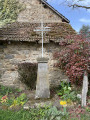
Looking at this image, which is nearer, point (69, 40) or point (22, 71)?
point (69, 40)

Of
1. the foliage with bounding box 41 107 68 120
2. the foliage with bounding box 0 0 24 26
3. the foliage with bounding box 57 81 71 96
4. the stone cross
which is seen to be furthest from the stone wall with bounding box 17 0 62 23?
the foliage with bounding box 41 107 68 120

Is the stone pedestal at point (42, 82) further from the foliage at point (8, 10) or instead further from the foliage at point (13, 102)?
the foliage at point (8, 10)

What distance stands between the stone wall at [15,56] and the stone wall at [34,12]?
3880 mm

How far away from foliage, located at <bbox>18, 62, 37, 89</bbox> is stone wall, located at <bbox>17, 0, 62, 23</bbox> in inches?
194

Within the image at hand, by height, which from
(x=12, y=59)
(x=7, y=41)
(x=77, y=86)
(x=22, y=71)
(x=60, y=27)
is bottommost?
(x=77, y=86)

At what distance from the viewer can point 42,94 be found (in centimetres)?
413

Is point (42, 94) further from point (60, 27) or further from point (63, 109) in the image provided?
point (60, 27)

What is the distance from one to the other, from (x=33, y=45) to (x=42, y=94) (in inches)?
105

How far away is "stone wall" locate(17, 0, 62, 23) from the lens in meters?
8.91

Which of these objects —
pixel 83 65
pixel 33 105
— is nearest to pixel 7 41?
pixel 33 105

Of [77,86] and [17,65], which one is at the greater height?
[17,65]

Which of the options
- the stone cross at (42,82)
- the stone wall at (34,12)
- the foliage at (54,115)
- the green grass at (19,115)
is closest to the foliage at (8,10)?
the stone wall at (34,12)

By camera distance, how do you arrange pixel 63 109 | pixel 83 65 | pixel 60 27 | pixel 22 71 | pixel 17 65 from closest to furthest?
Result: pixel 63 109 → pixel 83 65 → pixel 22 71 → pixel 17 65 → pixel 60 27

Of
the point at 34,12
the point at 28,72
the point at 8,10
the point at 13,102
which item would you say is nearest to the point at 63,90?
the point at 28,72
